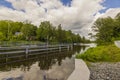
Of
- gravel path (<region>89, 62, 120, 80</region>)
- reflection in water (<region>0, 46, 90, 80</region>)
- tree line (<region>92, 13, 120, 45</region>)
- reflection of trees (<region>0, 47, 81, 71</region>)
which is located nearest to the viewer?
gravel path (<region>89, 62, 120, 80</region>)

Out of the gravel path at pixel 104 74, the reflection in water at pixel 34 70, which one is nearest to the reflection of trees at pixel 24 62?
the reflection in water at pixel 34 70

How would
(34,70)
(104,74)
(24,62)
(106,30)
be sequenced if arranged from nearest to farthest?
(104,74)
(34,70)
(24,62)
(106,30)

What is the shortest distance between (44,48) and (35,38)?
172 ft

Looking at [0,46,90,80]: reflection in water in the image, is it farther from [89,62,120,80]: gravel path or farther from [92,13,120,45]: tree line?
[92,13,120,45]: tree line

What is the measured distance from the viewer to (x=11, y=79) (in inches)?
280

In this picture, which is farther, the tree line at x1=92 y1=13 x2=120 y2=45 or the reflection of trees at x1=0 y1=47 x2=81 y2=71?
the tree line at x1=92 y1=13 x2=120 y2=45

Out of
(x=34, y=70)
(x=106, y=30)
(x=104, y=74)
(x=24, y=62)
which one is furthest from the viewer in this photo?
(x=106, y=30)

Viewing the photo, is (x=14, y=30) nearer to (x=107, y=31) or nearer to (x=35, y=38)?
(x=35, y=38)

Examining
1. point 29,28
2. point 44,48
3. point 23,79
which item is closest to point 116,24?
point 44,48

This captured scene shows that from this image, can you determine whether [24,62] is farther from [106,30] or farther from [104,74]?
[106,30]

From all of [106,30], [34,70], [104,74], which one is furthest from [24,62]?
[106,30]

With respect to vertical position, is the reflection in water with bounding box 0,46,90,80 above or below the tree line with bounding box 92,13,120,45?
below

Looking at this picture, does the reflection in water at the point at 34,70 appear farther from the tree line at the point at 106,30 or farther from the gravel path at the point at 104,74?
the tree line at the point at 106,30

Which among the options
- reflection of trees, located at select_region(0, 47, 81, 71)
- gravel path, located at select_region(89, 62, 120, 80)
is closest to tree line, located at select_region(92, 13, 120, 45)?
reflection of trees, located at select_region(0, 47, 81, 71)
